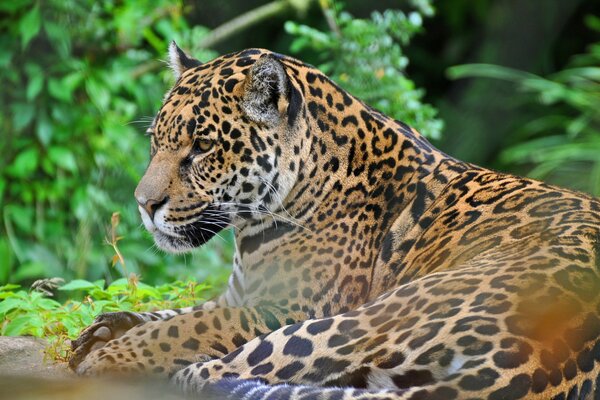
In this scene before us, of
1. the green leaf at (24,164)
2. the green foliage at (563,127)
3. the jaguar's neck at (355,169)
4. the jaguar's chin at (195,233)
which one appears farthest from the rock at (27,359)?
the green foliage at (563,127)

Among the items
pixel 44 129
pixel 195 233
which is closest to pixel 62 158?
pixel 44 129

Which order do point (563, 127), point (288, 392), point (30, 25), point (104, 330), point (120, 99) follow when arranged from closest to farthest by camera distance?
1. point (288, 392)
2. point (104, 330)
3. point (30, 25)
4. point (120, 99)
5. point (563, 127)

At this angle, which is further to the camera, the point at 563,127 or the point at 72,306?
the point at 563,127

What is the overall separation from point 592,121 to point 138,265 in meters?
3.76

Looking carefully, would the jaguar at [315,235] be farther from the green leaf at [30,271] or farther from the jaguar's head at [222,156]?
the green leaf at [30,271]

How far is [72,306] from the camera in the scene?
5344mm

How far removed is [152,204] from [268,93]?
687mm

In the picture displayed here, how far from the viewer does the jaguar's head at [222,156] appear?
455cm

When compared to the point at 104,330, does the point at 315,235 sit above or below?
above

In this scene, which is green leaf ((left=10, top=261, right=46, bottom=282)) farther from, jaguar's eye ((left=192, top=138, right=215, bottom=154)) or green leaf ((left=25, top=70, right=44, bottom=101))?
jaguar's eye ((left=192, top=138, right=215, bottom=154))

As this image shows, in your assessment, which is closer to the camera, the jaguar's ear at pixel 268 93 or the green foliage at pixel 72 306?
the jaguar's ear at pixel 268 93

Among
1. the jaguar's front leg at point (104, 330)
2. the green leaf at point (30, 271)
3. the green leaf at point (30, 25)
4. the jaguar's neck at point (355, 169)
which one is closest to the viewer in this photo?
the jaguar's front leg at point (104, 330)

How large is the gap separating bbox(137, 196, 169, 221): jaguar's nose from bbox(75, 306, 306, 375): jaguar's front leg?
47 centimetres

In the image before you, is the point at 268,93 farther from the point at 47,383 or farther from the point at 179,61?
the point at 47,383
